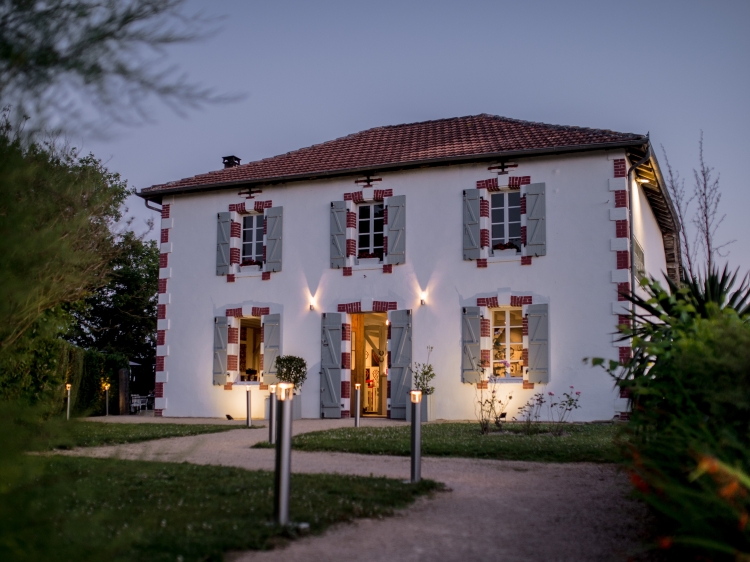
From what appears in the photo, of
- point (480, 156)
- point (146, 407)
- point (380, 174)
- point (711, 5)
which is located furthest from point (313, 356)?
point (711, 5)

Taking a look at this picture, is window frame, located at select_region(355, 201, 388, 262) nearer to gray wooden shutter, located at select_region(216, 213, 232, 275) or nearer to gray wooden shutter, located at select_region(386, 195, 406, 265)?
gray wooden shutter, located at select_region(386, 195, 406, 265)

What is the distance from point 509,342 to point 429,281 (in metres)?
2.08

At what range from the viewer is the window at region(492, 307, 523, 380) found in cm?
1580

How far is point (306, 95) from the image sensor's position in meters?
3.65

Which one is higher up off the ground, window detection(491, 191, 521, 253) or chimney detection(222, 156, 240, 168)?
chimney detection(222, 156, 240, 168)

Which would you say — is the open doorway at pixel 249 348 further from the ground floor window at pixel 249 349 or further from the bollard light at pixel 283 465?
the bollard light at pixel 283 465

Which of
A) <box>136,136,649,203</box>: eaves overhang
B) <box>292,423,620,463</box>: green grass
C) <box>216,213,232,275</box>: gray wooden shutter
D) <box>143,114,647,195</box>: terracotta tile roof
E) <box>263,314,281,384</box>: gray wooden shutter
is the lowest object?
<box>292,423,620,463</box>: green grass

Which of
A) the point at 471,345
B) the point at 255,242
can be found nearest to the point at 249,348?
the point at 255,242

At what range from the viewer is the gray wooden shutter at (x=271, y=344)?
678 inches

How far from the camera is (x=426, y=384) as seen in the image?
52.2 ft

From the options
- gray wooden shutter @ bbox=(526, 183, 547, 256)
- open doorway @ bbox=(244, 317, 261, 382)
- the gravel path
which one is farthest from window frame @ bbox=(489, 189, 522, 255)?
the gravel path

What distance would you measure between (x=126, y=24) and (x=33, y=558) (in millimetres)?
1690

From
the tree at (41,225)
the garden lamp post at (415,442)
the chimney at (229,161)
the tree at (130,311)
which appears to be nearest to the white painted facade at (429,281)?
the chimney at (229,161)

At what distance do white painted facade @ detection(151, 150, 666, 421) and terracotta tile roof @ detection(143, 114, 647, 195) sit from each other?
14.3 inches
